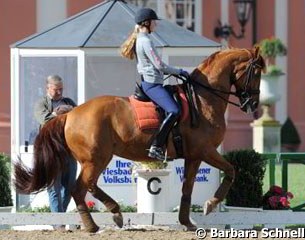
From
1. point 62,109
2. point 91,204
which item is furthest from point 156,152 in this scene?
point 91,204

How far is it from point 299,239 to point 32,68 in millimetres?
4455

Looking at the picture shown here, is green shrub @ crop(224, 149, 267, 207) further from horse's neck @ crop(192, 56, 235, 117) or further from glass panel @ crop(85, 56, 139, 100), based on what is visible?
horse's neck @ crop(192, 56, 235, 117)

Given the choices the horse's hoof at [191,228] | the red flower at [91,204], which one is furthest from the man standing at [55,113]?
the horse's hoof at [191,228]

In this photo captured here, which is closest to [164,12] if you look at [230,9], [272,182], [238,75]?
[230,9]

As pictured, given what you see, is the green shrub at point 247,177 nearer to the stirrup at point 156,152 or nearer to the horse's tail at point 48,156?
the stirrup at point 156,152

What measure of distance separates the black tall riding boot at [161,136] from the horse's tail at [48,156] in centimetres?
95

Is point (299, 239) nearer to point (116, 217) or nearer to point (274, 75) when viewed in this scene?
point (116, 217)

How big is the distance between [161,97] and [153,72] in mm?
279

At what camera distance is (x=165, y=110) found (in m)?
11.8

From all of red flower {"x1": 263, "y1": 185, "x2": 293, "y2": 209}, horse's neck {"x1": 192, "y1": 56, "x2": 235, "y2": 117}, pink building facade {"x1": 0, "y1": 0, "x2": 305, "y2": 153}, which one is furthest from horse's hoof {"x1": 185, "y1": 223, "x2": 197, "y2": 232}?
pink building facade {"x1": 0, "y1": 0, "x2": 305, "y2": 153}

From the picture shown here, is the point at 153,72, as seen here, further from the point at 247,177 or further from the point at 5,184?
the point at 5,184

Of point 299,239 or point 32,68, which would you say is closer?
point 299,239

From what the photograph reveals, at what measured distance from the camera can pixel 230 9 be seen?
29.1 m

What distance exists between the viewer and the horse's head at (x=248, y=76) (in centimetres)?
1229
